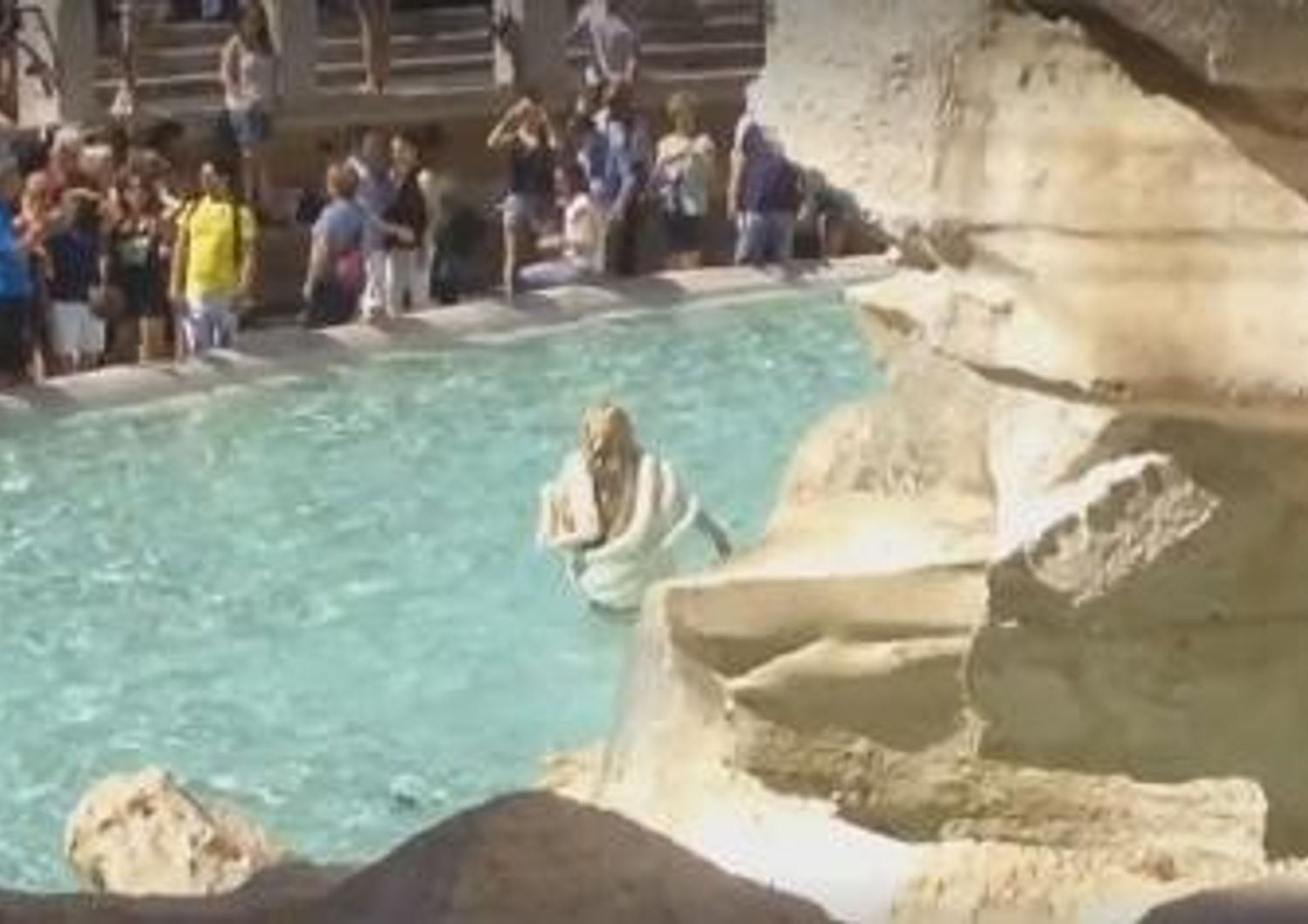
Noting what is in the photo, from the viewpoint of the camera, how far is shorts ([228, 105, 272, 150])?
18.4 metres

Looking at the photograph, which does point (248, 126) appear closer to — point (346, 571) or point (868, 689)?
point (346, 571)

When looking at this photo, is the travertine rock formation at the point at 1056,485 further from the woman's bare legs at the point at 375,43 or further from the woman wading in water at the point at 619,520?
the woman's bare legs at the point at 375,43

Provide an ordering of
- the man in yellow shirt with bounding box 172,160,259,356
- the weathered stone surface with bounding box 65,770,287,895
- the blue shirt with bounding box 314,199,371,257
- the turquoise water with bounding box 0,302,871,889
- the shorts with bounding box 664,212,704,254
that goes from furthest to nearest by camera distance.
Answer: the shorts with bounding box 664,212,704,254 < the blue shirt with bounding box 314,199,371,257 < the man in yellow shirt with bounding box 172,160,259,356 < the turquoise water with bounding box 0,302,871,889 < the weathered stone surface with bounding box 65,770,287,895

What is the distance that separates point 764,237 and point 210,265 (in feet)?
12.3

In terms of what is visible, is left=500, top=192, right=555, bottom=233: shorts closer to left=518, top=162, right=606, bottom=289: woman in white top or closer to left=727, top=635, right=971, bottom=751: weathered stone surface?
left=518, top=162, right=606, bottom=289: woman in white top

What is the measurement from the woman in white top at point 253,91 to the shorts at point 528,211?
4.14ft

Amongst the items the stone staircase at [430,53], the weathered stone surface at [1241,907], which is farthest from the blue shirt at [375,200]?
the weathered stone surface at [1241,907]

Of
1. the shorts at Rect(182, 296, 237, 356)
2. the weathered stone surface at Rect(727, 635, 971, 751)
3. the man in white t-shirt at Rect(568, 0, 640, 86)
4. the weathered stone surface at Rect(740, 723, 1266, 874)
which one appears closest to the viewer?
the weathered stone surface at Rect(740, 723, 1266, 874)

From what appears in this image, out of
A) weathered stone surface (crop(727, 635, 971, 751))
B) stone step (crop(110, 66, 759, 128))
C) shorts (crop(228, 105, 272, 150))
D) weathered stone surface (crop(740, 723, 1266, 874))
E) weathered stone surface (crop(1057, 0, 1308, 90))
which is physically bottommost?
stone step (crop(110, 66, 759, 128))

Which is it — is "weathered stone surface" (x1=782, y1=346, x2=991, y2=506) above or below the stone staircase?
above

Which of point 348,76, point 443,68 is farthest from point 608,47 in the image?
point 348,76

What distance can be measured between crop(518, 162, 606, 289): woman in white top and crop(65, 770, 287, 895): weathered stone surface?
9358mm

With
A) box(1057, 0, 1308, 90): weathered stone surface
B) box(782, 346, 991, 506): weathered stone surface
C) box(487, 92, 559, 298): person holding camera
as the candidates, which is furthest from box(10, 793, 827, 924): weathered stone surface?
box(487, 92, 559, 298): person holding camera

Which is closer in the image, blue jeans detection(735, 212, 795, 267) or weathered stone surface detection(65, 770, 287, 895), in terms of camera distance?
weathered stone surface detection(65, 770, 287, 895)
